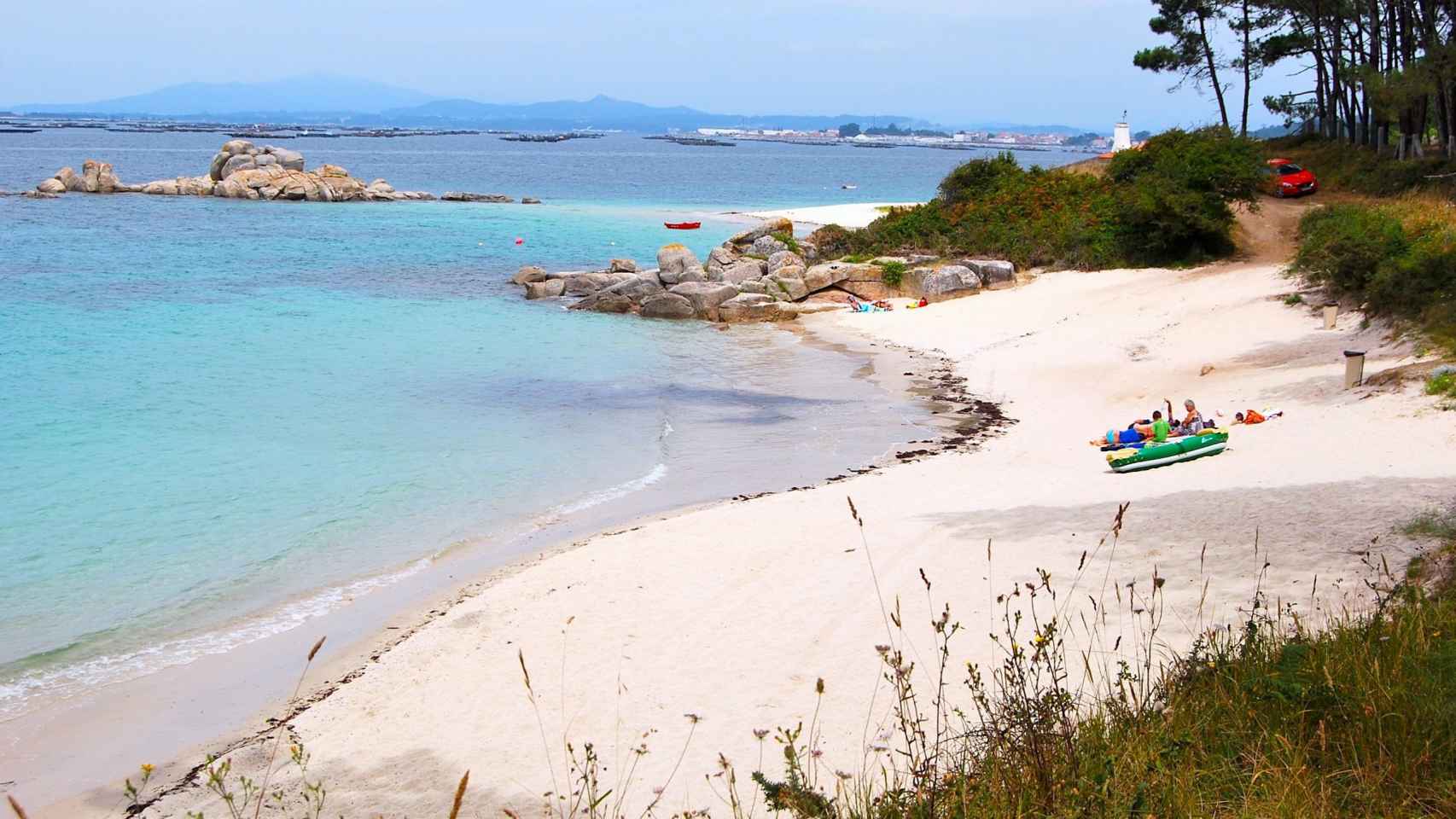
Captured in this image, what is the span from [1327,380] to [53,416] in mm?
20310

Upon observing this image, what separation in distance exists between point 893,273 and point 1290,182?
1317 cm

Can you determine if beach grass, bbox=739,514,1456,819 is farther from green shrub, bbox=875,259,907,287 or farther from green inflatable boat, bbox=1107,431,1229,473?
green shrub, bbox=875,259,907,287

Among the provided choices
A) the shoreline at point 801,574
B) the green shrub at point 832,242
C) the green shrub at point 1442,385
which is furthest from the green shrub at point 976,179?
the green shrub at point 1442,385

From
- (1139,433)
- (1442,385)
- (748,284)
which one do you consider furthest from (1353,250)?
(748,284)

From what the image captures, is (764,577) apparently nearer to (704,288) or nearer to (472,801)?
(472,801)

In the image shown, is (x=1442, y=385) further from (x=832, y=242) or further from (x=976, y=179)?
(x=976, y=179)

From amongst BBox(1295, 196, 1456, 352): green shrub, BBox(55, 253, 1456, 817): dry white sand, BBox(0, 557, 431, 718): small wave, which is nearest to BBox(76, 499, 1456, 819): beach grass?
BBox(55, 253, 1456, 817): dry white sand

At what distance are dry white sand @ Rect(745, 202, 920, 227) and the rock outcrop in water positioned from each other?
26.5 metres

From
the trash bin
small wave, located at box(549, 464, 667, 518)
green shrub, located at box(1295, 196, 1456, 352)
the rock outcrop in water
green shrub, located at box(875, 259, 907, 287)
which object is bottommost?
small wave, located at box(549, 464, 667, 518)

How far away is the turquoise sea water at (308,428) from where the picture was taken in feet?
38.9

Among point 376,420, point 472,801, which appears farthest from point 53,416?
point 472,801

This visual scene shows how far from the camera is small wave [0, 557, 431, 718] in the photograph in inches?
378

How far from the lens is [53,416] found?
19375mm

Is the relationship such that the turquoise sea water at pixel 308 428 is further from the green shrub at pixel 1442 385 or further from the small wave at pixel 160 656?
the green shrub at pixel 1442 385
